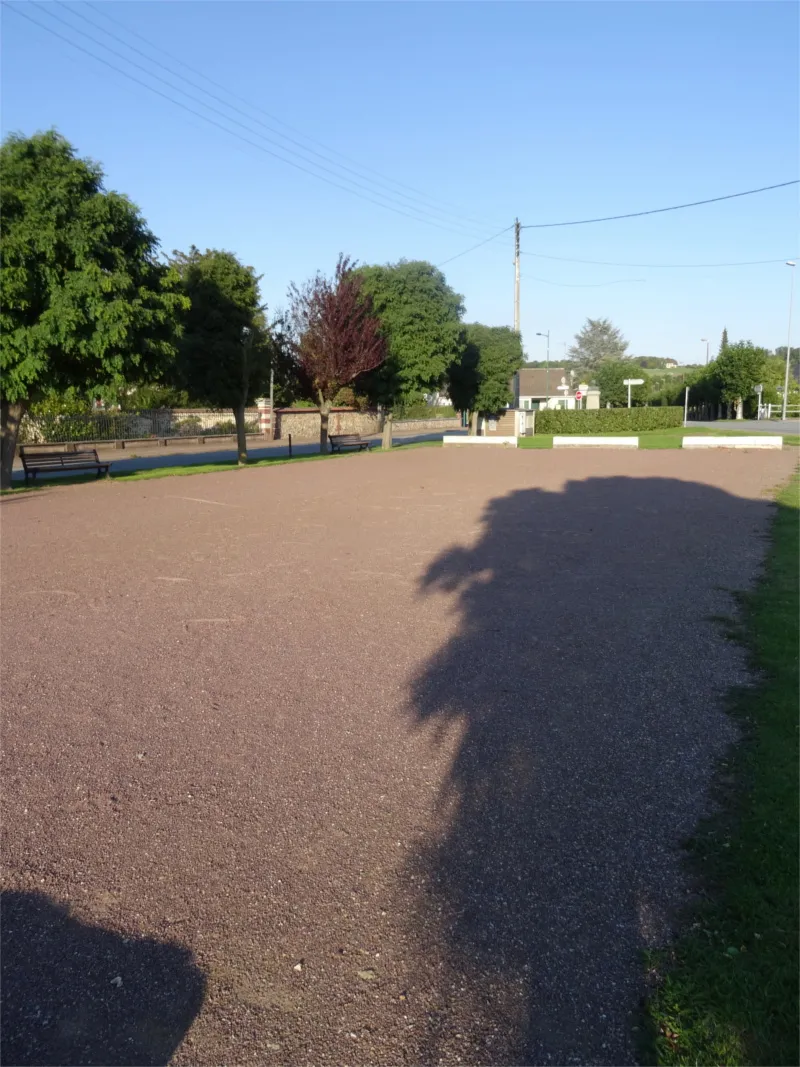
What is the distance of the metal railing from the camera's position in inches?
1575

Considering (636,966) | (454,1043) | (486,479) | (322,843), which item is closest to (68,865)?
(322,843)

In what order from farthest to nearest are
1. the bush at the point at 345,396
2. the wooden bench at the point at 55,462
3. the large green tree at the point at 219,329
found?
the bush at the point at 345,396 → the large green tree at the point at 219,329 → the wooden bench at the point at 55,462

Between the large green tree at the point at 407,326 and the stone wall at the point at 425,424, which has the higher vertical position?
the large green tree at the point at 407,326

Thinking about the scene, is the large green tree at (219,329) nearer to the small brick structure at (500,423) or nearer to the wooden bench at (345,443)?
the wooden bench at (345,443)

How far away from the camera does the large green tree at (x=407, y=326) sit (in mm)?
34531

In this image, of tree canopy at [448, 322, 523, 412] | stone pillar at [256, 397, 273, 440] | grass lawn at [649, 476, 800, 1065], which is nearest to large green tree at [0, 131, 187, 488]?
grass lawn at [649, 476, 800, 1065]

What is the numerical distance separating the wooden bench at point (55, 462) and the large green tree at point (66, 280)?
104 inches

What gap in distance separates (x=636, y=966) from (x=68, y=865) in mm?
2188

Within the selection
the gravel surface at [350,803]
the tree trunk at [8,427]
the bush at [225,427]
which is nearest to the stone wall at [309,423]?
the bush at [225,427]

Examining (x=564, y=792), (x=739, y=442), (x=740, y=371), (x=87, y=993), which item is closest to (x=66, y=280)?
(x=564, y=792)

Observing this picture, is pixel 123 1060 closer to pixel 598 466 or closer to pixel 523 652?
pixel 523 652

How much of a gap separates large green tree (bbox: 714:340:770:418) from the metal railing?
131ft

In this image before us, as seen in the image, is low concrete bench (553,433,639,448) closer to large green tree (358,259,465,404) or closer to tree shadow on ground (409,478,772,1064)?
large green tree (358,259,465,404)

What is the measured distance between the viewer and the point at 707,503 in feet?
50.4
